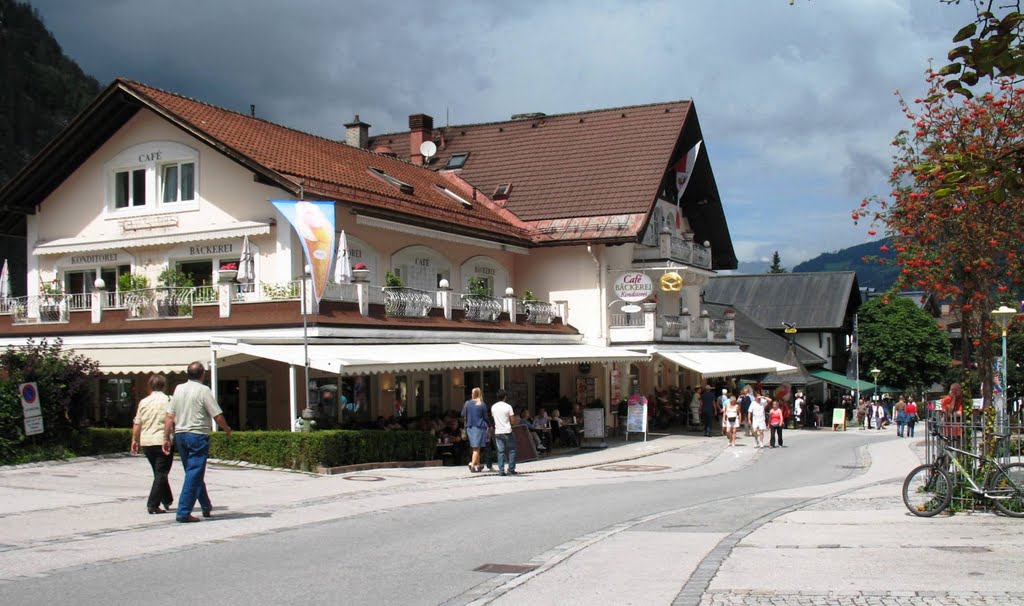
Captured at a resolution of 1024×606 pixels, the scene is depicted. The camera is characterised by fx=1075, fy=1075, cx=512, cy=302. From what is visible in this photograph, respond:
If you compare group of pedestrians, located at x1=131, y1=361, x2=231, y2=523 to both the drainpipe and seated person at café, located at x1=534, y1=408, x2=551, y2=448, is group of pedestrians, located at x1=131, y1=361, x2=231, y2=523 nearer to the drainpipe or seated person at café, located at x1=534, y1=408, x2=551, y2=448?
seated person at café, located at x1=534, y1=408, x2=551, y2=448

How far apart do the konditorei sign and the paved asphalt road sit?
16142 millimetres

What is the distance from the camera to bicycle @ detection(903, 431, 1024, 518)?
12930 mm

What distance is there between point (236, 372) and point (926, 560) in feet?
63.0

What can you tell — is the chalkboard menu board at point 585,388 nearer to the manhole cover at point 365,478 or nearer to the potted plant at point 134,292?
the potted plant at point 134,292

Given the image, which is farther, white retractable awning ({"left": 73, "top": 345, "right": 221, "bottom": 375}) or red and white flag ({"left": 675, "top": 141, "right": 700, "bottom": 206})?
red and white flag ({"left": 675, "top": 141, "right": 700, "bottom": 206})

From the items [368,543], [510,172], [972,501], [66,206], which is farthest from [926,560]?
[510,172]

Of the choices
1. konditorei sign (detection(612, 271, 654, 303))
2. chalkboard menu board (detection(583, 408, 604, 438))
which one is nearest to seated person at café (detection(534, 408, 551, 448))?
chalkboard menu board (detection(583, 408, 604, 438))

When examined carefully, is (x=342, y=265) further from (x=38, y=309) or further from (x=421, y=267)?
(x=38, y=309)

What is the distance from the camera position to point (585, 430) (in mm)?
29125

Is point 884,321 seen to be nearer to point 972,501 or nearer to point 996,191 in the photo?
point 972,501

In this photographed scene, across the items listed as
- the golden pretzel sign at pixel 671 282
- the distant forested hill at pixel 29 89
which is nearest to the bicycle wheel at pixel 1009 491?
the golden pretzel sign at pixel 671 282

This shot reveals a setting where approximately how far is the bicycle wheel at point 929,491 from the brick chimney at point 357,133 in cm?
3084

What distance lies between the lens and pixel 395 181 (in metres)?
31.8

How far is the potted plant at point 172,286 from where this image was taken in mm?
25375
